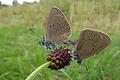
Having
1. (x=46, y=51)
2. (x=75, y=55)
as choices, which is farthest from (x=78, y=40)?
(x=46, y=51)

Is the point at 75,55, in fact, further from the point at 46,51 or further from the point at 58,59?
the point at 46,51

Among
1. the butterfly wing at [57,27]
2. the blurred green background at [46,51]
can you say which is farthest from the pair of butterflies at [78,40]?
the blurred green background at [46,51]

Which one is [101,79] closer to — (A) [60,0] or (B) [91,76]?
(B) [91,76]

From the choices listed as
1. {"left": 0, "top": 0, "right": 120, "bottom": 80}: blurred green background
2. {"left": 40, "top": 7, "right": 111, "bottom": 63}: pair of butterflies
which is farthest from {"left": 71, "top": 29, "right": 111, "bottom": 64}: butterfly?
{"left": 0, "top": 0, "right": 120, "bottom": 80}: blurred green background

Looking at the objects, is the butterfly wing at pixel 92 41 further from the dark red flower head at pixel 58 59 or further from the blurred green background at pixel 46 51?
the blurred green background at pixel 46 51

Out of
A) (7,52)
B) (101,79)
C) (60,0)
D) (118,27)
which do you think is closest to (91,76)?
(101,79)

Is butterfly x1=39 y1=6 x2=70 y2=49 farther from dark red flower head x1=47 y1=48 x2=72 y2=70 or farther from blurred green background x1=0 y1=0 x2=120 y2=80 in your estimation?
blurred green background x1=0 y1=0 x2=120 y2=80

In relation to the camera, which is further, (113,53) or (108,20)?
(108,20)
